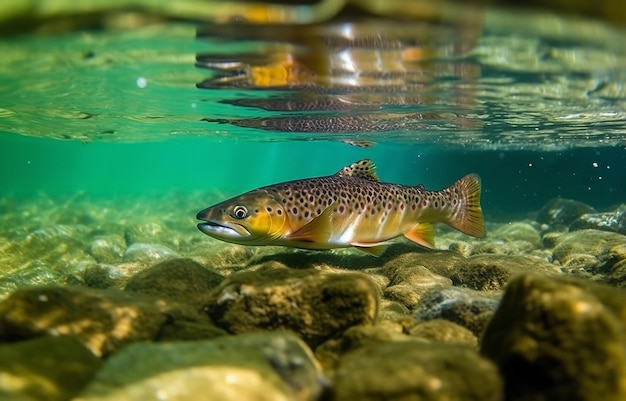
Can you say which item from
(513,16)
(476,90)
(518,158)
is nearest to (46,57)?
(513,16)

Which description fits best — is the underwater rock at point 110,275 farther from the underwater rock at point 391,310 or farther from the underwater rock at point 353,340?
the underwater rock at point 353,340

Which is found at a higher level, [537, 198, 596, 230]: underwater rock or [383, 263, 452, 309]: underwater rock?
[383, 263, 452, 309]: underwater rock

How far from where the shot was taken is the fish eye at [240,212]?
22.1 feet

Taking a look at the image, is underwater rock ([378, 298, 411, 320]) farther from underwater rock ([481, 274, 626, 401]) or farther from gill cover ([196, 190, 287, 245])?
underwater rock ([481, 274, 626, 401])

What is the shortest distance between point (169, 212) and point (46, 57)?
56.0ft

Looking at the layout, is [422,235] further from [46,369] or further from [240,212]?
[46,369]

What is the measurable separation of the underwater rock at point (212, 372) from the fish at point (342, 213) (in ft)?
11.5

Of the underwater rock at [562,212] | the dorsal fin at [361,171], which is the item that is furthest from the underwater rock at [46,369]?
the underwater rock at [562,212]

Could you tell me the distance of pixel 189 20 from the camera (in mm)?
7566

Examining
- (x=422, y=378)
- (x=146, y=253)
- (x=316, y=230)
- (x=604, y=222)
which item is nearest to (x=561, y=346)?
(x=422, y=378)

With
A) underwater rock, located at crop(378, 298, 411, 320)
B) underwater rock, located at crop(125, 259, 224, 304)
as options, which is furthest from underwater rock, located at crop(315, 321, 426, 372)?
underwater rock, located at crop(125, 259, 224, 304)

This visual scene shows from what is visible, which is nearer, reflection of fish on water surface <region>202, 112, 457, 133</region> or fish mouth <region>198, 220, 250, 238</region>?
fish mouth <region>198, 220, 250, 238</region>

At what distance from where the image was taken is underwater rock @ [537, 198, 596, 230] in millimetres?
19577

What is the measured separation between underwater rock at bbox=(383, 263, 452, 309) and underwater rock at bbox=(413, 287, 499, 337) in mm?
1244
